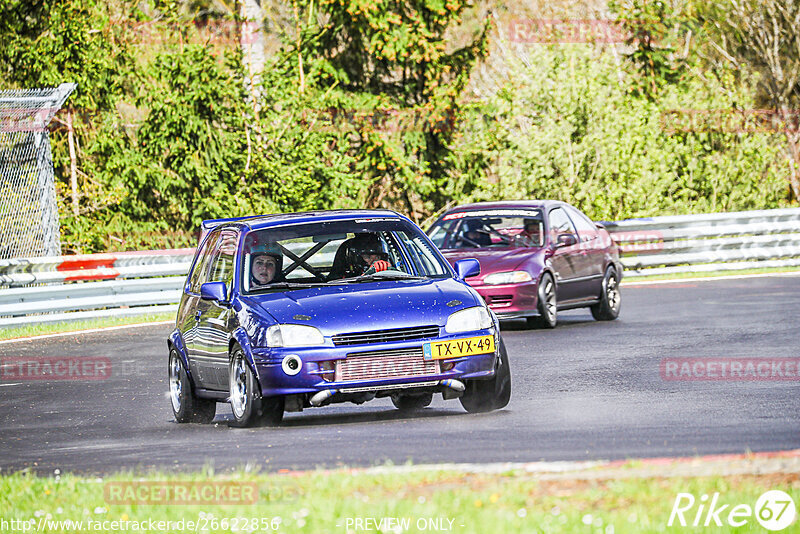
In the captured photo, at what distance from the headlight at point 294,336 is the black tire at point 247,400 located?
302mm

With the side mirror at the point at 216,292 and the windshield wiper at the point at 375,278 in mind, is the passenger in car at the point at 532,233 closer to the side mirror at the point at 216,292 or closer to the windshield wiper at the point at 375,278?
the windshield wiper at the point at 375,278

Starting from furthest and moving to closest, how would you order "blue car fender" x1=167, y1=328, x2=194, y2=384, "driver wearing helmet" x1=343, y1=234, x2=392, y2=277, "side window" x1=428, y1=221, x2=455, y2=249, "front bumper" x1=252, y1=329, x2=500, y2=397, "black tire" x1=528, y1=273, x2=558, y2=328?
1. "side window" x1=428, y1=221, x2=455, y2=249
2. "black tire" x1=528, y1=273, x2=558, y2=328
3. "blue car fender" x1=167, y1=328, x2=194, y2=384
4. "driver wearing helmet" x1=343, y1=234, x2=392, y2=277
5. "front bumper" x1=252, y1=329, x2=500, y2=397

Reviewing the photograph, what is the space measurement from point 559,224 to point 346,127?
1417 centimetres

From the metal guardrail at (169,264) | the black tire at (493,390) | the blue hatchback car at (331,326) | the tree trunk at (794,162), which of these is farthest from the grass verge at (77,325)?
the tree trunk at (794,162)

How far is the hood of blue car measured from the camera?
9.97 meters

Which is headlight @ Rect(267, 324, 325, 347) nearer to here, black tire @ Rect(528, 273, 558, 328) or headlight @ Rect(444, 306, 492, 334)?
headlight @ Rect(444, 306, 492, 334)

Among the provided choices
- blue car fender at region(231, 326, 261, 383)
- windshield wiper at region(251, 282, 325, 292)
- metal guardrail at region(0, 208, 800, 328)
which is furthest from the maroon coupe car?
blue car fender at region(231, 326, 261, 383)

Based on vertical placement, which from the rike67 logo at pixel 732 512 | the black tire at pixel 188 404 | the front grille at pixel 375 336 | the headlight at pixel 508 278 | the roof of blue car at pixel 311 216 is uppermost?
the roof of blue car at pixel 311 216

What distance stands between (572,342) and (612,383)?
424 cm

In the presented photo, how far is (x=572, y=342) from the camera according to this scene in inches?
655

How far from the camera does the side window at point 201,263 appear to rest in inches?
479

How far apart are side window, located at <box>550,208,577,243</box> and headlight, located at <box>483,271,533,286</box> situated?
1.06m

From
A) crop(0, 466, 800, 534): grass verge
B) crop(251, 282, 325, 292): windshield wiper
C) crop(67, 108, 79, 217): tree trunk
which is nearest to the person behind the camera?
crop(0, 466, 800, 534): grass verge

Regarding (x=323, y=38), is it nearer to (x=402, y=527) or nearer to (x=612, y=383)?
(x=612, y=383)
